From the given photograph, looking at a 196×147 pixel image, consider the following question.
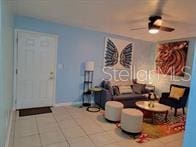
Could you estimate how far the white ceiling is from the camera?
2693 mm

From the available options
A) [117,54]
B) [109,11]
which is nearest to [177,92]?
[117,54]

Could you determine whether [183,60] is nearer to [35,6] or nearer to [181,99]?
[181,99]

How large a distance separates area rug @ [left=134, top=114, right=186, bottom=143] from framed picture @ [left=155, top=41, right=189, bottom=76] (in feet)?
6.40

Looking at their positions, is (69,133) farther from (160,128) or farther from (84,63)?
(84,63)

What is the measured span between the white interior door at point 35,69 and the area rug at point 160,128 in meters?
2.66

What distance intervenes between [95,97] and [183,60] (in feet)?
10.5

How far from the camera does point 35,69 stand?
13.7 feet

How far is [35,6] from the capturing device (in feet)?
10.3

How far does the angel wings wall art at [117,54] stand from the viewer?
5246mm

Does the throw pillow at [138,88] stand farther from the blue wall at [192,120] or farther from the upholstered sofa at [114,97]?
the blue wall at [192,120]

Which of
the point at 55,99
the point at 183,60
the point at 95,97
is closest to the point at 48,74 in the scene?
the point at 55,99

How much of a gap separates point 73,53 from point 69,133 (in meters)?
2.39

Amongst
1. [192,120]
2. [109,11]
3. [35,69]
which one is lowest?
[192,120]

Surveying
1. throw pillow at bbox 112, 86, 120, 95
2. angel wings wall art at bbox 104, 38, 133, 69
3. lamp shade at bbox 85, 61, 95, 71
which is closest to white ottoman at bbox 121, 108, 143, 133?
throw pillow at bbox 112, 86, 120, 95
